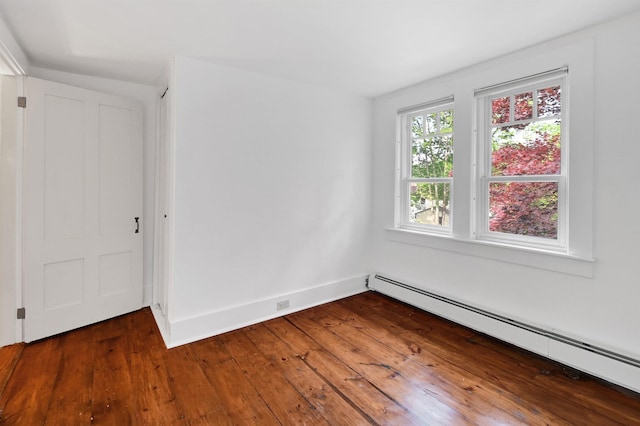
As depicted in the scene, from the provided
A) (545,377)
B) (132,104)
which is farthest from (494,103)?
(132,104)

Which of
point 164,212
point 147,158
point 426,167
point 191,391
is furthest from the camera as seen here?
point 426,167

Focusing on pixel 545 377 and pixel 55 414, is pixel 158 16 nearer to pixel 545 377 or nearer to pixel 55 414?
pixel 55 414

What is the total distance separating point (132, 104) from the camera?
10.1ft

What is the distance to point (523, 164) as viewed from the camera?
259 centimetres

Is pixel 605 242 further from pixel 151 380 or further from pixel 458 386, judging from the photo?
pixel 151 380

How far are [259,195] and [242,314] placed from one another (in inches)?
45.2

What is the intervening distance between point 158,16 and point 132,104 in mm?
1410

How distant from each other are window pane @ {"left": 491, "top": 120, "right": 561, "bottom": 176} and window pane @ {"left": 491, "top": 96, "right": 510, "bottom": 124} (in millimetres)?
77

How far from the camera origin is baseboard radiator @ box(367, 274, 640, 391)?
78.8 inches

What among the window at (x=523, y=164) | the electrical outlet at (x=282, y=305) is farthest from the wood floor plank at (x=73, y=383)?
the window at (x=523, y=164)

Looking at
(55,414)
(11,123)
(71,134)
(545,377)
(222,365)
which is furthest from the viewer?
(71,134)

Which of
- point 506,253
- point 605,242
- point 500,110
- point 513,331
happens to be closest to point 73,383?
point 513,331

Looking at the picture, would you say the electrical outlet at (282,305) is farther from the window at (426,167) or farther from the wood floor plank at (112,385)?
the window at (426,167)

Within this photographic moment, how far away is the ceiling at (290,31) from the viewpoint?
186cm
